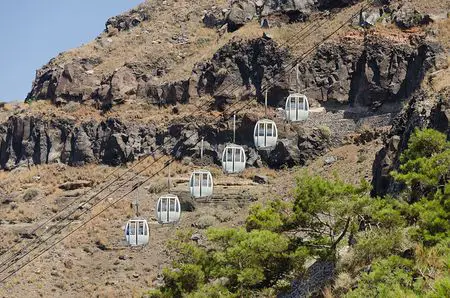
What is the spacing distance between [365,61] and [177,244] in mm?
32648

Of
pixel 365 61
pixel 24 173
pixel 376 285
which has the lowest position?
pixel 24 173

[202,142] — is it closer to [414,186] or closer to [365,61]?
[365,61]

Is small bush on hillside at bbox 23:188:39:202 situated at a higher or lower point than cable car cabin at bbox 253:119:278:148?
lower

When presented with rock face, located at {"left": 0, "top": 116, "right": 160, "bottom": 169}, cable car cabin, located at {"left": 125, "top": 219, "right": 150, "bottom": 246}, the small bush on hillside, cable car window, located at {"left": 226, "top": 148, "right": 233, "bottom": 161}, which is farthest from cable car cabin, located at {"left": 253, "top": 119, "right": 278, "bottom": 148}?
the small bush on hillside

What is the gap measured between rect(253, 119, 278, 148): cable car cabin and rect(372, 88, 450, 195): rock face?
5128 mm

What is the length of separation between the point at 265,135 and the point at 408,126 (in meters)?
6.41

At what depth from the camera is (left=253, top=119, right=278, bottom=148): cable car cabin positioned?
3975cm

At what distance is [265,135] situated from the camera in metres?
39.9

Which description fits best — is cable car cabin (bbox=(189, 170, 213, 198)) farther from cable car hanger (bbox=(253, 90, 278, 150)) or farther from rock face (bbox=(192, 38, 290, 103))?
rock face (bbox=(192, 38, 290, 103))

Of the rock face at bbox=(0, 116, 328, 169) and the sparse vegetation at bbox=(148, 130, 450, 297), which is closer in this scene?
the sparse vegetation at bbox=(148, 130, 450, 297)

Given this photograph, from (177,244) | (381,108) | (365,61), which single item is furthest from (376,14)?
(177,244)

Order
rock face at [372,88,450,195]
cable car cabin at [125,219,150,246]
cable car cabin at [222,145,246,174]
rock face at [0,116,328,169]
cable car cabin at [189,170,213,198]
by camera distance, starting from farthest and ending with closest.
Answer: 1. rock face at [0,116,328,169]
2. cable car cabin at [125,219,150,246]
3. cable car cabin at [189,170,213,198]
4. cable car cabin at [222,145,246,174]
5. rock face at [372,88,450,195]

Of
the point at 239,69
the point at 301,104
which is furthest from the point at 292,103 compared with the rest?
the point at 239,69

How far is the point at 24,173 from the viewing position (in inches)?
3024
